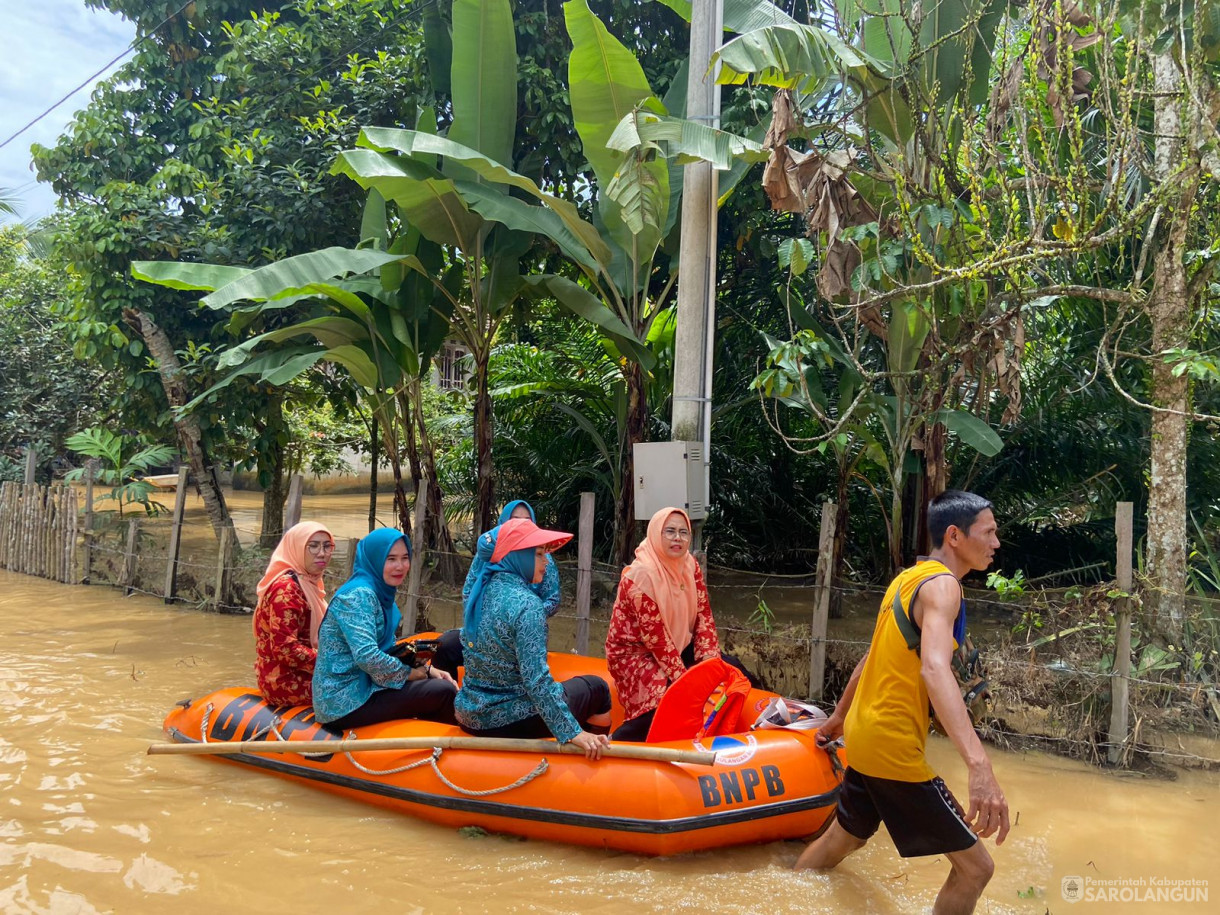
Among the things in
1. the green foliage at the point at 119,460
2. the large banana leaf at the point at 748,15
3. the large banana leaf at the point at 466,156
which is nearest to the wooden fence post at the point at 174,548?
the green foliage at the point at 119,460


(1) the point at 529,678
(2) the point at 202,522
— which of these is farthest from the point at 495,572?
(2) the point at 202,522

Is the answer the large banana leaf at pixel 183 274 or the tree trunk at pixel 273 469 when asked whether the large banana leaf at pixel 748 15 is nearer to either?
the large banana leaf at pixel 183 274

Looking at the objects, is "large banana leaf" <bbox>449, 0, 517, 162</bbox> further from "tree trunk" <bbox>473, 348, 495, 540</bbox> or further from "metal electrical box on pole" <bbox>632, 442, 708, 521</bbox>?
"metal electrical box on pole" <bbox>632, 442, 708, 521</bbox>

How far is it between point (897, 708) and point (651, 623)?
1574 millimetres

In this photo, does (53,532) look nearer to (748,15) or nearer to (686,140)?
(686,140)

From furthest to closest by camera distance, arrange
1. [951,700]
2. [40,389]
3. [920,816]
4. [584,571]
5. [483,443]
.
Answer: [40,389]
[483,443]
[584,571]
[920,816]
[951,700]

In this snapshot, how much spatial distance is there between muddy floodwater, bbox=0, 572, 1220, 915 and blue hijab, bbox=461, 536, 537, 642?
971 mm

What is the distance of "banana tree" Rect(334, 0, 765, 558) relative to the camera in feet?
17.2

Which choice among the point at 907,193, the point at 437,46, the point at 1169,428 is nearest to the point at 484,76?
the point at 437,46

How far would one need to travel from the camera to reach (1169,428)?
5.11 meters

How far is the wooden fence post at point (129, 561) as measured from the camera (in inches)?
356

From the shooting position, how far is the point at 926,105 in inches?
204

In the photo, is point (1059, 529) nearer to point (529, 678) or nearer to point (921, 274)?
point (921, 274)

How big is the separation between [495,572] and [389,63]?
6.50m
